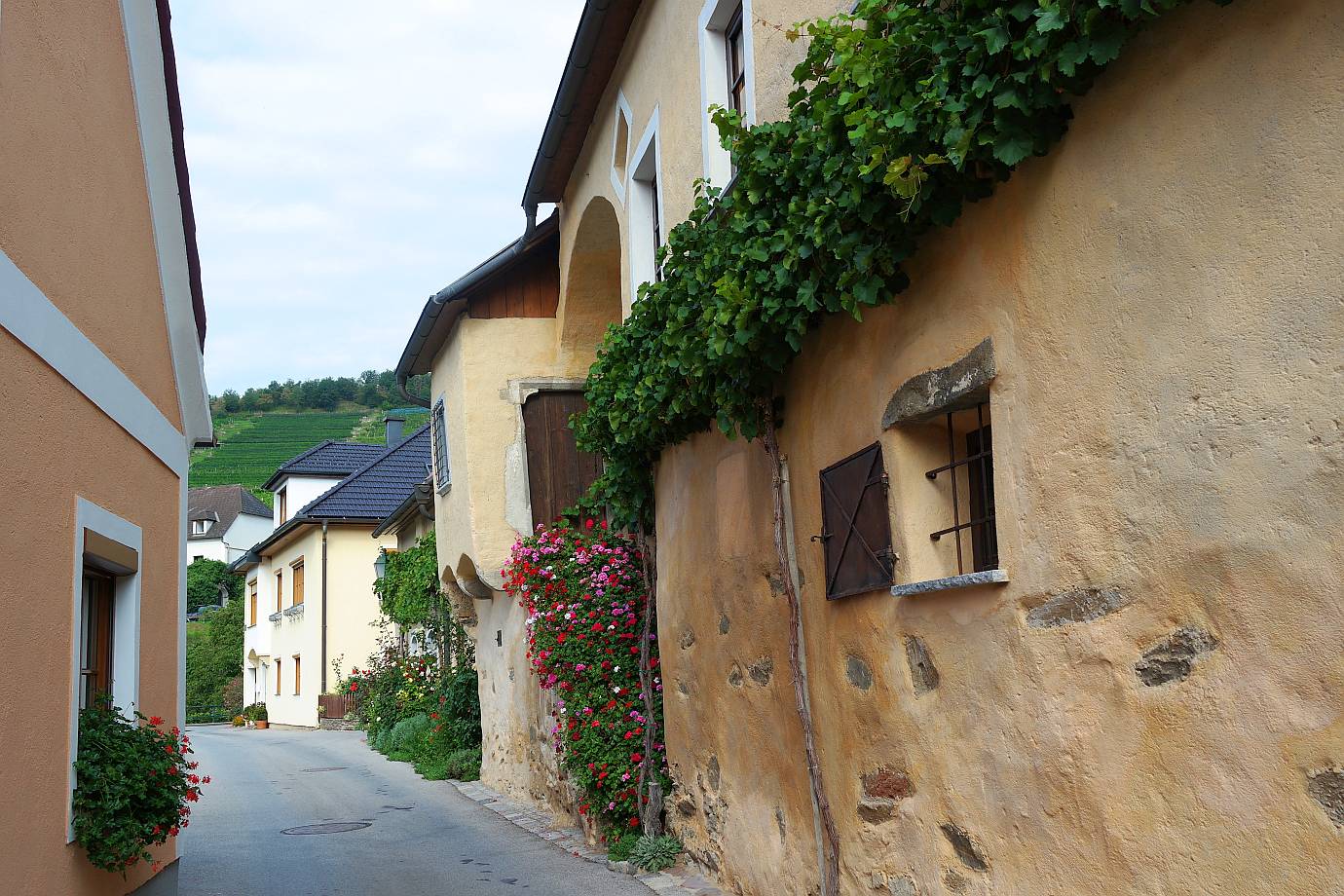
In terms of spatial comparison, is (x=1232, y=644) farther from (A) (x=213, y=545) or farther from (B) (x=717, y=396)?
(A) (x=213, y=545)

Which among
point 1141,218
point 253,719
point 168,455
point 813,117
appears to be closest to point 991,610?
point 1141,218

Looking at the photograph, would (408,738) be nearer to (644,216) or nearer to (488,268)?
(488,268)

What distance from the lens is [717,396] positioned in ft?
21.9

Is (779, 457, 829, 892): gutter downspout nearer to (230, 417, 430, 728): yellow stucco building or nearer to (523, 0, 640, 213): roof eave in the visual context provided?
(523, 0, 640, 213): roof eave

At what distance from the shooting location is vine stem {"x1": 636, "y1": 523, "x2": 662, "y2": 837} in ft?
29.8

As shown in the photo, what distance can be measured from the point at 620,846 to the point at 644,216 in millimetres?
4816

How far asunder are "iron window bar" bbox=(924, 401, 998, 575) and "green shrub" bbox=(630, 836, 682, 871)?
171 inches

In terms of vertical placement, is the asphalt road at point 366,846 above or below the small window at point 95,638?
below

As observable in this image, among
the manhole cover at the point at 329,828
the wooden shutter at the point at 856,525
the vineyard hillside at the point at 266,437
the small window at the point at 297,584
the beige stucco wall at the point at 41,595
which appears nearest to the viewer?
the beige stucco wall at the point at 41,595

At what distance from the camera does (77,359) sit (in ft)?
18.4

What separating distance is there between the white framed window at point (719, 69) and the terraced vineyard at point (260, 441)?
8480 centimetres

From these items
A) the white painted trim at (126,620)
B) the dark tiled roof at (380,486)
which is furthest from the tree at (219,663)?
the white painted trim at (126,620)

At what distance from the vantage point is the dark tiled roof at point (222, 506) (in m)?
80.4

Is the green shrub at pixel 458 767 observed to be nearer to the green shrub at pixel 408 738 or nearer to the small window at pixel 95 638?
the green shrub at pixel 408 738
